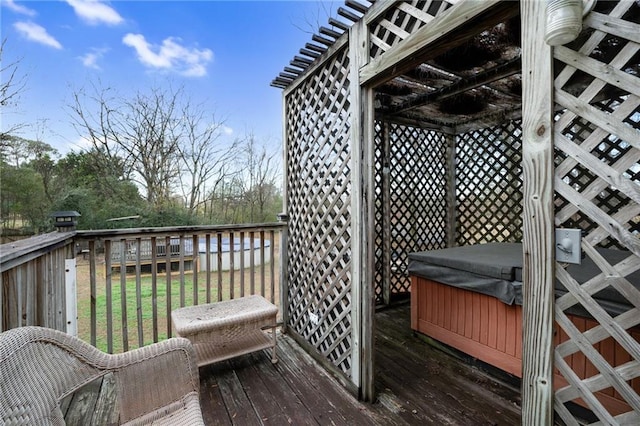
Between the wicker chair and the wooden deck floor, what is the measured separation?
55 centimetres

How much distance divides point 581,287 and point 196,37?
6541 mm

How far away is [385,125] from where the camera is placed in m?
3.75

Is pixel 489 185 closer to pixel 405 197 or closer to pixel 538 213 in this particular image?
pixel 405 197

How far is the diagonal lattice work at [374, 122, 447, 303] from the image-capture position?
12.4 feet

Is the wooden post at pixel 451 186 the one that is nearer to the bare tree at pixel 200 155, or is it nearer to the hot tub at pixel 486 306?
the hot tub at pixel 486 306

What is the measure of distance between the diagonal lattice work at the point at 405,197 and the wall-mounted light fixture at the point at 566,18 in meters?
2.79

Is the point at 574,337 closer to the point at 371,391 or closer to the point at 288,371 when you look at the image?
the point at 371,391

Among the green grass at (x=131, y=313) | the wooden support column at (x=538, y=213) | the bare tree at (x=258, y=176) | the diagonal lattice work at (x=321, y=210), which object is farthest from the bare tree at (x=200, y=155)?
the wooden support column at (x=538, y=213)

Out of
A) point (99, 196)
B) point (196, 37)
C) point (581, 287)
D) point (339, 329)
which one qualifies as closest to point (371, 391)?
point (339, 329)

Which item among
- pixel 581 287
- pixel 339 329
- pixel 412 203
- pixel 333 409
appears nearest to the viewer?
pixel 581 287

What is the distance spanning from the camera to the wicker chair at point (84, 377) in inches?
35.6

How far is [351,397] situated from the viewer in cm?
195

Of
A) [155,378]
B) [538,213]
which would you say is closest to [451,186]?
[538,213]

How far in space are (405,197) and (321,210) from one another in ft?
6.49
